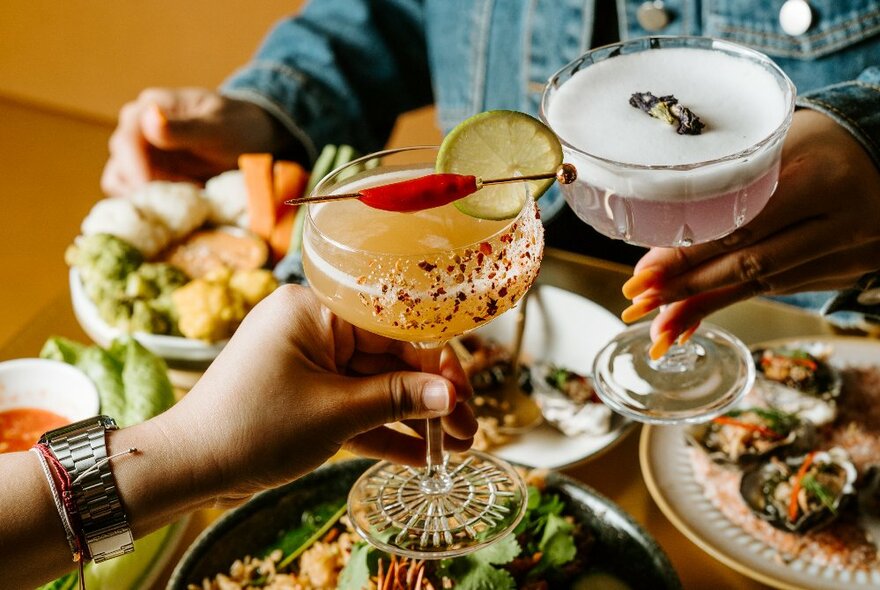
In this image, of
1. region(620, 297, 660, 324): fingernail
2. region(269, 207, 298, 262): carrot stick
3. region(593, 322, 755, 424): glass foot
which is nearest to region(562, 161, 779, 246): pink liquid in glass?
region(620, 297, 660, 324): fingernail

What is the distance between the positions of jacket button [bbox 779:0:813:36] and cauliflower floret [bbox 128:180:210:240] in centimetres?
139

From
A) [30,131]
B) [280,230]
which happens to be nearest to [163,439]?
[280,230]

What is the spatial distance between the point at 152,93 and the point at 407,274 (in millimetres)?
1509

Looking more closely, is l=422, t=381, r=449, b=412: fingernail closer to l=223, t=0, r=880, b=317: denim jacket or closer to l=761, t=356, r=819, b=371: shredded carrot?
l=761, t=356, r=819, b=371: shredded carrot

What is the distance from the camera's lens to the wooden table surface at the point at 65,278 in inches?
57.1

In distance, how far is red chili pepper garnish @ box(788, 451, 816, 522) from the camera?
4.49 ft

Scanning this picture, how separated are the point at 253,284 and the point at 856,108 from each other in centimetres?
120

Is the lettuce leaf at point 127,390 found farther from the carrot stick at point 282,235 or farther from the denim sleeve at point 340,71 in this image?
the denim sleeve at point 340,71

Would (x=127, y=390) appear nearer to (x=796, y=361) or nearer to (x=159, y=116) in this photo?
(x=159, y=116)

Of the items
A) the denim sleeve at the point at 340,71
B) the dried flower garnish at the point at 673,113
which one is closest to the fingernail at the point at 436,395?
the dried flower garnish at the point at 673,113

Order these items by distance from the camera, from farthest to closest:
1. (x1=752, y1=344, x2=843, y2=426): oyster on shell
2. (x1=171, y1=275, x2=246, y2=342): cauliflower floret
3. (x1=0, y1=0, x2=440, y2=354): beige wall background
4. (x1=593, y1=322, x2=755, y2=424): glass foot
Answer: (x1=0, y1=0, x2=440, y2=354): beige wall background
(x1=171, y1=275, x2=246, y2=342): cauliflower floret
(x1=752, y1=344, x2=843, y2=426): oyster on shell
(x1=593, y1=322, x2=755, y2=424): glass foot

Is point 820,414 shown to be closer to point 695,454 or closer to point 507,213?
point 695,454

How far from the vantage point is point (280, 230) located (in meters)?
2.09

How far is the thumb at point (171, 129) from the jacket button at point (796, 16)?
1.35 m
